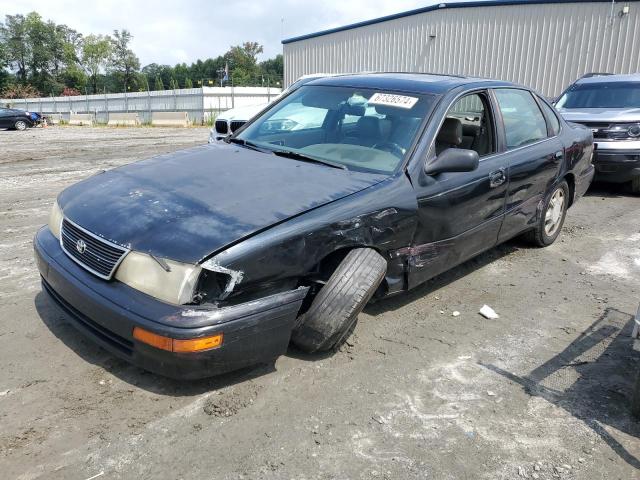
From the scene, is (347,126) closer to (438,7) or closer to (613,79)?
(613,79)

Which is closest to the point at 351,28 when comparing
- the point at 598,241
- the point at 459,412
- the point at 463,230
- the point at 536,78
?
the point at 536,78

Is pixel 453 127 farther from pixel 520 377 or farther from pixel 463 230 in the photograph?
pixel 520 377

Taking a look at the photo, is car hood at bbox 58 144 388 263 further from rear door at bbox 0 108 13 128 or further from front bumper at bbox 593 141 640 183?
rear door at bbox 0 108 13 128

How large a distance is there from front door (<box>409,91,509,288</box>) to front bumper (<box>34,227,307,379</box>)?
1152mm

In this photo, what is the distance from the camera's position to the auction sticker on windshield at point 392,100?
3875 mm

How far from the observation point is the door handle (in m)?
4.13

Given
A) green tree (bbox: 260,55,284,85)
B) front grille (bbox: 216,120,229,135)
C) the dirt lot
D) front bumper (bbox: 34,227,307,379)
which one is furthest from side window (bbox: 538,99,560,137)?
green tree (bbox: 260,55,284,85)

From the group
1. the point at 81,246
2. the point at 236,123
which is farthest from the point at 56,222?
the point at 236,123

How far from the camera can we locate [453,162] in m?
3.54

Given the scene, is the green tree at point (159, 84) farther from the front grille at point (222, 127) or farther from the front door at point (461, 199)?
the front door at point (461, 199)

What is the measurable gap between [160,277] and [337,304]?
973 millimetres

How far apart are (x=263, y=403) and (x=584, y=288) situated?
10.2 feet

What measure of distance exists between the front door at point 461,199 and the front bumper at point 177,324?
1152 millimetres

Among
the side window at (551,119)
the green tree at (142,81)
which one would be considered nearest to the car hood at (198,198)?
the side window at (551,119)
